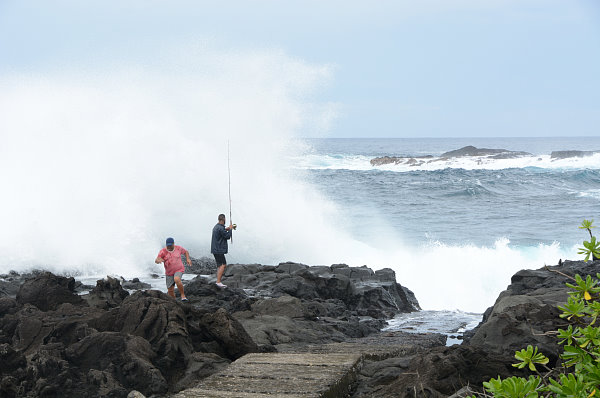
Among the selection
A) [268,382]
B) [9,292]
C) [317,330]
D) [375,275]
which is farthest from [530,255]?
[268,382]

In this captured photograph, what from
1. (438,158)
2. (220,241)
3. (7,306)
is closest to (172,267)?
(220,241)

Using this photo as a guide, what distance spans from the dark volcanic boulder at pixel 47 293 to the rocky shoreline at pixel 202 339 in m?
0.02

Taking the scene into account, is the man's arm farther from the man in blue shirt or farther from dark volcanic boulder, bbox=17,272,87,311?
dark volcanic boulder, bbox=17,272,87,311

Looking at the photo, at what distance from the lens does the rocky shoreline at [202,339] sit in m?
6.27

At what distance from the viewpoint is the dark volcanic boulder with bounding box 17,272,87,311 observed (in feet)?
34.9

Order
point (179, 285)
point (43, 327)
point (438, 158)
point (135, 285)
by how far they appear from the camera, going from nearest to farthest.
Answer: point (43, 327) → point (179, 285) → point (135, 285) → point (438, 158)

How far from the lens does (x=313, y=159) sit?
274 ft

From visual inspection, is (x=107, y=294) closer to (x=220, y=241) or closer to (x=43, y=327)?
(x=220, y=241)

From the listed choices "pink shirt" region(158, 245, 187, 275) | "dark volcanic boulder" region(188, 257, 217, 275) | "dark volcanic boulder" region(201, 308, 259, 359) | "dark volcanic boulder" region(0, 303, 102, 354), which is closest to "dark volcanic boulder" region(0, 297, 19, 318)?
"dark volcanic boulder" region(0, 303, 102, 354)

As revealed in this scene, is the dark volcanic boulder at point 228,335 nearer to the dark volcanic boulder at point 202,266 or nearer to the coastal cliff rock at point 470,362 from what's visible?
the coastal cliff rock at point 470,362

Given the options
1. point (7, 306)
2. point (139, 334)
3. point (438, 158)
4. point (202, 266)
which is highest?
point (139, 334)

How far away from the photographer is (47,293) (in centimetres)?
1076

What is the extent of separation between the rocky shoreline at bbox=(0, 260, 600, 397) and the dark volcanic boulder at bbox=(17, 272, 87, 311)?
0.02 metres

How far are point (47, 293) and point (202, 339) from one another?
3624 mm
